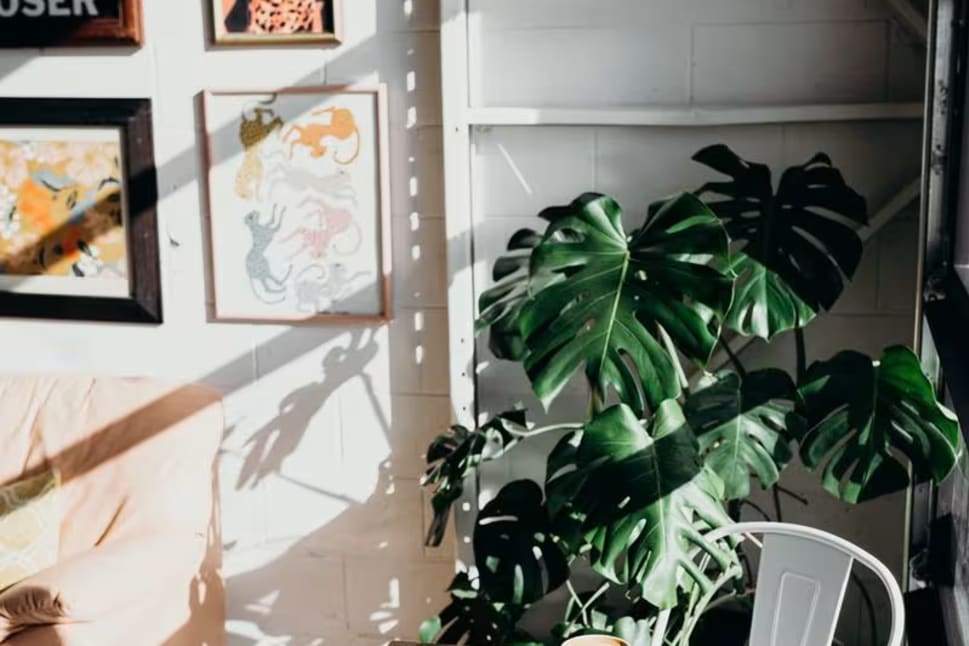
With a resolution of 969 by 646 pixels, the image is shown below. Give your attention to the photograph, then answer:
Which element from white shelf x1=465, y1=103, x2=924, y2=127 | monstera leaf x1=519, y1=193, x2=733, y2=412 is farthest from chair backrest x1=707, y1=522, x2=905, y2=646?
white shelf x1=465, y1=103, x2=924, y2=127

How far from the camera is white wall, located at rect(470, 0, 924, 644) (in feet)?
8.66

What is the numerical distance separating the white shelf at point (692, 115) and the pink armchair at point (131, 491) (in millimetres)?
1001

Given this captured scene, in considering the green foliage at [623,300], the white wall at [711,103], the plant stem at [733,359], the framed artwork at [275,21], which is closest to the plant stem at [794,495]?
the white wall at [711,103]

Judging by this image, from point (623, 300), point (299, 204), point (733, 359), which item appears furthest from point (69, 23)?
point (733, 359)

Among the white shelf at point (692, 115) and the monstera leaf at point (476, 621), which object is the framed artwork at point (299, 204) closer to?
the white shelf at point (692, 115)

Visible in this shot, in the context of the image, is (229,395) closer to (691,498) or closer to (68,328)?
(68,328)

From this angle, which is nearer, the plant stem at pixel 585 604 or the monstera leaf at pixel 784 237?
the monstera leaf at pixel 784 237

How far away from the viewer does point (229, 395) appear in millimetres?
3139

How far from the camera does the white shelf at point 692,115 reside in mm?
2594

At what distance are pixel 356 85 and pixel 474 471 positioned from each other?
0.95 meters

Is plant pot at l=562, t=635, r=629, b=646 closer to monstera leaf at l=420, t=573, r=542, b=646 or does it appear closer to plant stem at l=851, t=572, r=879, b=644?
monstera leaf at l=420, t=573, r=542, b=646

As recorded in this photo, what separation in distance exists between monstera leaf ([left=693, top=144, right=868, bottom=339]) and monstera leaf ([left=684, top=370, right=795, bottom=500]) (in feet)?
0.39

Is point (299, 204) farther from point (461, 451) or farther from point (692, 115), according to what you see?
point (692, 115)

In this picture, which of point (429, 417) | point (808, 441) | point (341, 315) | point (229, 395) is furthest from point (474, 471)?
point (808, 441)
